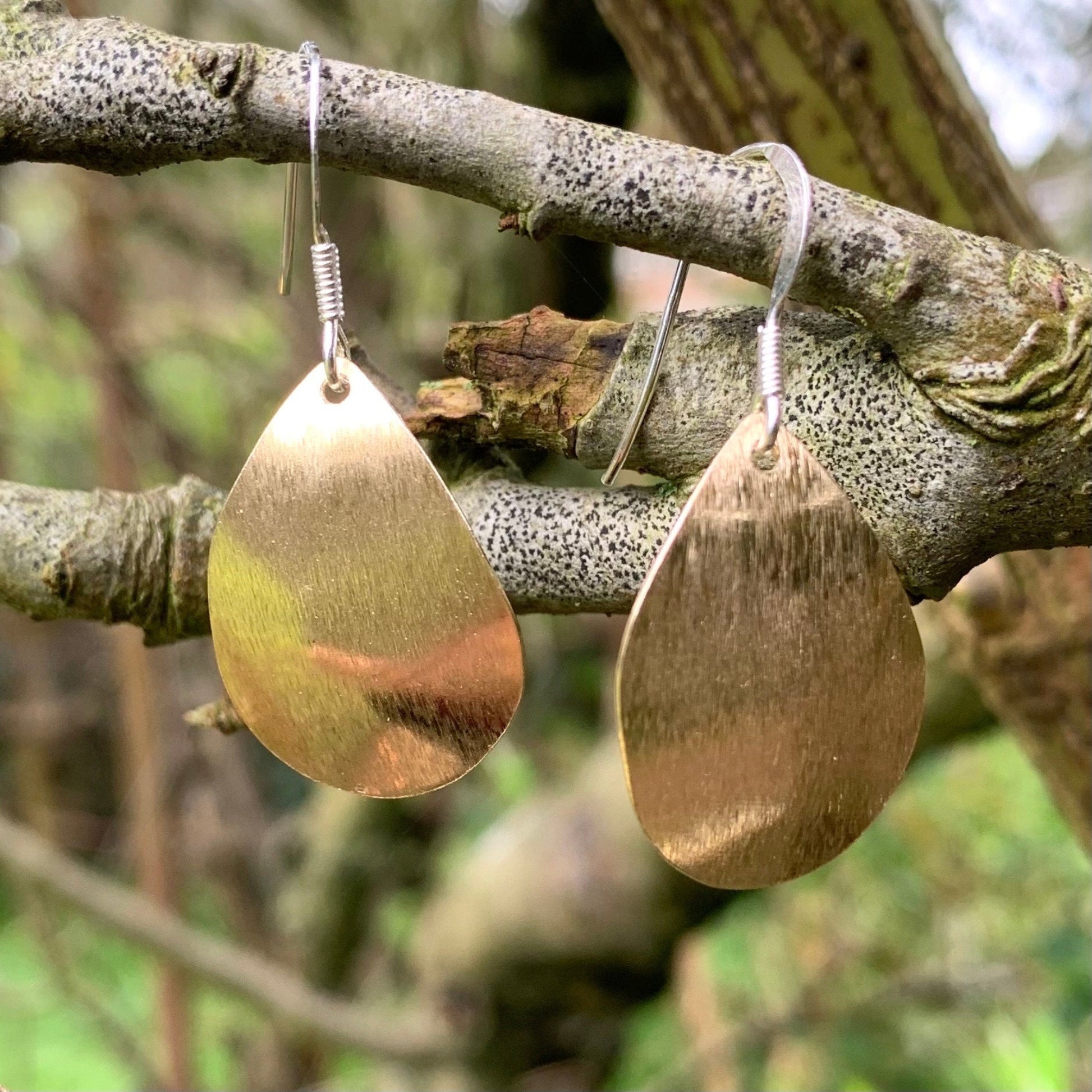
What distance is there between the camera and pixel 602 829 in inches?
46.6

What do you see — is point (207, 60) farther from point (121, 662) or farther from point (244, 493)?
point (121, 662)

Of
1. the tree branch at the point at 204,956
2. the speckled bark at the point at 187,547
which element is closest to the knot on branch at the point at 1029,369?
the speckled bark at the point at 187,547

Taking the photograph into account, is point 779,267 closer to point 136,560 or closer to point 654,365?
point 654,365

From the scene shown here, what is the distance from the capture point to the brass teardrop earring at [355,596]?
40 cm

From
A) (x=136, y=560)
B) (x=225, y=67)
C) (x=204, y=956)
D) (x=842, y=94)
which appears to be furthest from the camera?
(x=204, y=956)

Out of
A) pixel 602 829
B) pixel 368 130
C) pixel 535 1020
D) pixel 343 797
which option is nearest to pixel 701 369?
pixel 368 130

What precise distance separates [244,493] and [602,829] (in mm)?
870

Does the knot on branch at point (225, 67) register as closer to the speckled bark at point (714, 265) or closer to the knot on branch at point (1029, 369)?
the speckled bark at point (714, 265)

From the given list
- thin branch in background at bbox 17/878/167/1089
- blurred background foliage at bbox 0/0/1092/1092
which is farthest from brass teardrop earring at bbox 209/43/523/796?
thin branch in background at bbox 17/878/167/1089

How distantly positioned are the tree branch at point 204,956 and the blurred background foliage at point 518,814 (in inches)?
4.0

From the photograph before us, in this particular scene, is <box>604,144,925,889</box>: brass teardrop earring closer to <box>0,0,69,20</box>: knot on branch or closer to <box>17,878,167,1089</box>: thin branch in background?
<box>0,0,69,20</box>: knot on branch

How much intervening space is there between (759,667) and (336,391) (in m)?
0.19

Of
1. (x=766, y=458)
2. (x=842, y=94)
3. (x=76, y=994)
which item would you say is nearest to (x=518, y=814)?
(x=76, y=994)

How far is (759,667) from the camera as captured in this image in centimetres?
37
